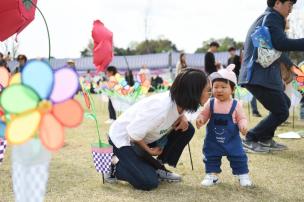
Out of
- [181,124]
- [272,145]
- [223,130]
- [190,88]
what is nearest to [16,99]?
[190,88]

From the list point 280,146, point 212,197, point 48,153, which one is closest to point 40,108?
point 48,153

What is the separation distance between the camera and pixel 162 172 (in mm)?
2830

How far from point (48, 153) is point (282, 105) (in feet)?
8.66

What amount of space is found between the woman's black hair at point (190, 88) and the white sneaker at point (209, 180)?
0.53 meters

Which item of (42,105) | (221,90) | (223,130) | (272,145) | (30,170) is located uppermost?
(42,105)

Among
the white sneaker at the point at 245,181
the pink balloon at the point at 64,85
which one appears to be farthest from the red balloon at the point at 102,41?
the pink balloon at the point at 64,85

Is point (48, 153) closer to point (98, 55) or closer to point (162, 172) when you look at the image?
point (162, 172)

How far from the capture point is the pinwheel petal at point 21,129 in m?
1.23

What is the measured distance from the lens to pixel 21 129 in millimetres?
1241

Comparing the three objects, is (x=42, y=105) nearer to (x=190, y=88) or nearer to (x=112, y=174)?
(x=190, y=88)

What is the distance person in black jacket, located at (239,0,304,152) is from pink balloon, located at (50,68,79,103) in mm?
2328

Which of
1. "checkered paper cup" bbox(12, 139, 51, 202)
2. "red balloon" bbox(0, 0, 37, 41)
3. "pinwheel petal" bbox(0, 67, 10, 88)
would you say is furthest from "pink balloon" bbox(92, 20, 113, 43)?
"checkered paper cup" bbox(12, 139, 51, 202)

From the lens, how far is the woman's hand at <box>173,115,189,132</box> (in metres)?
2.75

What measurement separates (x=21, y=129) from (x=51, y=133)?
0.10 metres
